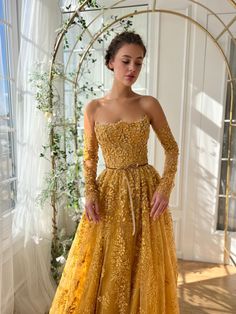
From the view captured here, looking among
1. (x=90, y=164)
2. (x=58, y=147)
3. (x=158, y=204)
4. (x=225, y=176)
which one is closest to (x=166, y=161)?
(x=158, y=204)

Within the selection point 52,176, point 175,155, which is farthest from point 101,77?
point 175,155

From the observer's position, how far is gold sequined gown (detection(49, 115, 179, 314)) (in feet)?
3.65

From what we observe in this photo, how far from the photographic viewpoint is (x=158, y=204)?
1099mm

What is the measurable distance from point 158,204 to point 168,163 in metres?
0.17

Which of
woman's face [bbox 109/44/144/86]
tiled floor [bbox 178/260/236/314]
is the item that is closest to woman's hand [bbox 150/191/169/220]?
woman's face [bbox 109/44/144/86]

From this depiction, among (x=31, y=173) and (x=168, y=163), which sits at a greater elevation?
(x=168, y=163)

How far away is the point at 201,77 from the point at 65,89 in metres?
1.03

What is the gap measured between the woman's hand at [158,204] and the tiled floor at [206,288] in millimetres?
929

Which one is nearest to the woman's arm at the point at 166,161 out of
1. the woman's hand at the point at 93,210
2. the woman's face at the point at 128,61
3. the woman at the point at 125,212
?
the woman at the point at 125,212

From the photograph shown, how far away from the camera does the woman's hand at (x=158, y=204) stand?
3.60ft

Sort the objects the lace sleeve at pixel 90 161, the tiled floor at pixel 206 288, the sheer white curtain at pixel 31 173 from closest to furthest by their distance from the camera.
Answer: the lace sleeve at pixel 90 161
the sheer white curtain at pixel 31 173
the tiled floor at pixel 206 288

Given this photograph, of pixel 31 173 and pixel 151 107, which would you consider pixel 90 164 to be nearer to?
pixel 151 107

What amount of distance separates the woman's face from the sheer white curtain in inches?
25.9

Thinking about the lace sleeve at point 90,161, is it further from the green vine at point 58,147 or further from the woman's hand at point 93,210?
the green vine at point 58,147
